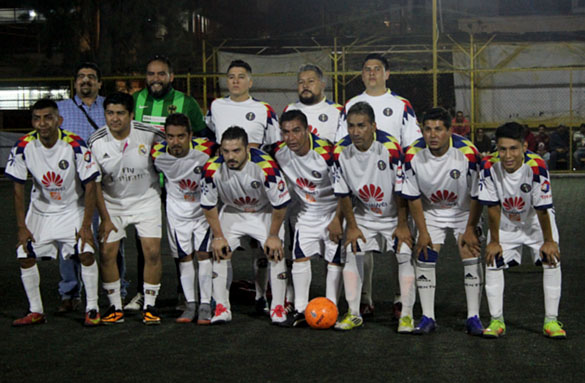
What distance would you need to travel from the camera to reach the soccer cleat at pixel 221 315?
6598mm

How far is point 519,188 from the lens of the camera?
234 inches

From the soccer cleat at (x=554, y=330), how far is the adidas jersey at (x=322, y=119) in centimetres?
251

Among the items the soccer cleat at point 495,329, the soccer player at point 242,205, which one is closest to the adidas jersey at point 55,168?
the soccer player at point 242,205

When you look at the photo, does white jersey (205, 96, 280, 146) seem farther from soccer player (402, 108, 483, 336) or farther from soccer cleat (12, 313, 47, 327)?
soccer cleat (12, 313, 47, 327)

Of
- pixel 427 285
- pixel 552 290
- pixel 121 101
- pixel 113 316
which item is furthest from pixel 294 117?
pixel 552 290

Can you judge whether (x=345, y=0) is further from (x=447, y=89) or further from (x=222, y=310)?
(x=222, y=310)

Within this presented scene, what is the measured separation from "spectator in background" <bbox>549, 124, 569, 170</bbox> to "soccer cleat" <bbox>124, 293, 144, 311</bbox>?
16.1 metres

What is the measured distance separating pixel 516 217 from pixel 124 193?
320 centimetres

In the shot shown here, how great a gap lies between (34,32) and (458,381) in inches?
1360

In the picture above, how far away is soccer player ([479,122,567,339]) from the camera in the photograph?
5859 millimetres

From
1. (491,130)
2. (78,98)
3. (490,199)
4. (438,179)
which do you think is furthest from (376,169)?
(491,130)

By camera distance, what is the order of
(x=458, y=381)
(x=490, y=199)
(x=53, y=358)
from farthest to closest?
(x=490, y=199)
(x=53, y=358)
(x=458, y=381)

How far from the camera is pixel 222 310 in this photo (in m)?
6.64

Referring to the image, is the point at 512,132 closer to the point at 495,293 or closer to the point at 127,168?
the point at 495,293
